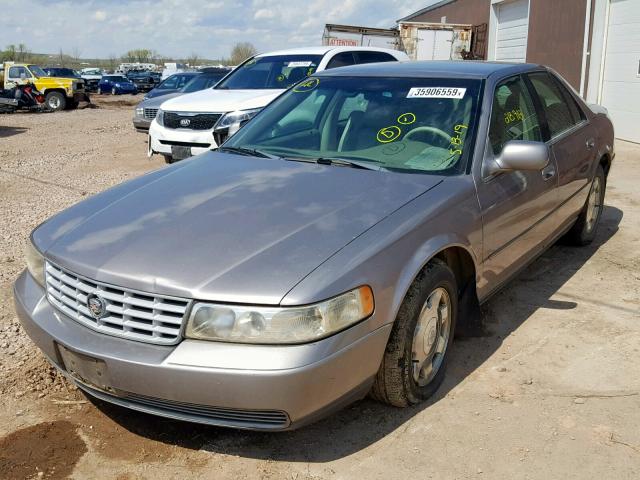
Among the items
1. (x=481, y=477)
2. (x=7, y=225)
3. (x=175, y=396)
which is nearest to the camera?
(x=175, y=396)

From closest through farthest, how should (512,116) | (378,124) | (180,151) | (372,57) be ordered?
1. (378,124)
2. (512,116)
3. (180,151)
4. (372,57)

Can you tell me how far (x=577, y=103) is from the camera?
17.0 feet

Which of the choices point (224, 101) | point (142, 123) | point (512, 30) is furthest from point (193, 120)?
point (512, 30)

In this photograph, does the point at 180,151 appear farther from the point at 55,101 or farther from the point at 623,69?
the point at 55,101

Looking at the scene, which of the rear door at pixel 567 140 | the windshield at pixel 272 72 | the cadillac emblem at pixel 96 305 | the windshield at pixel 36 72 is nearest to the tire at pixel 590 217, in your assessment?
the rear door at pixel 567 140

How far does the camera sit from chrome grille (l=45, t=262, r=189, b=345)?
8.42 feet

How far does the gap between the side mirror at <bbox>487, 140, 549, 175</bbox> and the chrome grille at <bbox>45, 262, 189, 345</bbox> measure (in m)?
1.92

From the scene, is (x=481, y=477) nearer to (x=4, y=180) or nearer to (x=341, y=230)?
(x=341, y=230)

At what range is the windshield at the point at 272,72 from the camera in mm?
9438

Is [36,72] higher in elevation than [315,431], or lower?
higher

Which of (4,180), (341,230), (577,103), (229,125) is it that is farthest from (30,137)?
(341,230)

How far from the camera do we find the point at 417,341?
3.08m

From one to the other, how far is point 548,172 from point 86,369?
9.77 feet

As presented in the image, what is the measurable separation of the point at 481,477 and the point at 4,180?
8859 millimetres
